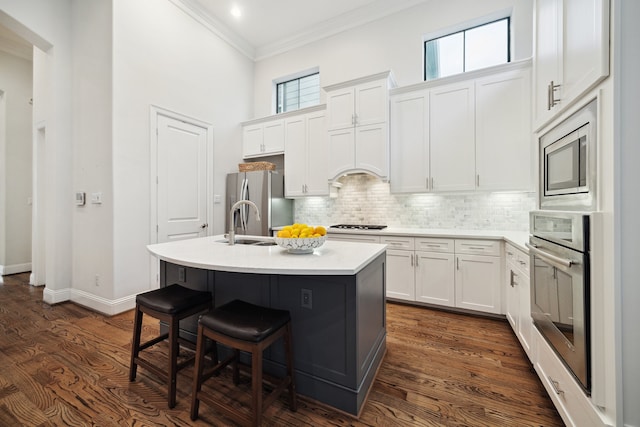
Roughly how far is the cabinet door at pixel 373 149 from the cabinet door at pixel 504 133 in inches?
41.0

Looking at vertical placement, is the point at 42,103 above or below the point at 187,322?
above

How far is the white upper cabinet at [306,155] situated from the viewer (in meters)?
4.11

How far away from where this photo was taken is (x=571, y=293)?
4.21ft

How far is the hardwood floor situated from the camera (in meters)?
1.55

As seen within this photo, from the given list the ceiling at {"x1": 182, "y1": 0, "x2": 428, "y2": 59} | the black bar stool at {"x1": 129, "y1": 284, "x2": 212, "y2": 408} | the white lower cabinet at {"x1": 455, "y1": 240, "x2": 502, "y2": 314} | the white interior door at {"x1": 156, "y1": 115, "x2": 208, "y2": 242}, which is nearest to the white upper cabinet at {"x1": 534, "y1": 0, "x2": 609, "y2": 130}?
the white lower cabinet at {"x1": 455, "y1": 240, "x2": 502, "y2": 314}

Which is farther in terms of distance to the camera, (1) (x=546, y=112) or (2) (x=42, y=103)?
(2) (x=42, y=103)

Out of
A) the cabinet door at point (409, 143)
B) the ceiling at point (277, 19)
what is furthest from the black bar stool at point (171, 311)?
the ceiling at point (277, 19)

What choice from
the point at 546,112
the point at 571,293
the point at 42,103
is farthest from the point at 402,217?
the point at 42,103

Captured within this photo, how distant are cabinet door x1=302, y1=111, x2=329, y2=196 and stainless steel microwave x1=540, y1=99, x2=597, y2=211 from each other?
2714 millimetres

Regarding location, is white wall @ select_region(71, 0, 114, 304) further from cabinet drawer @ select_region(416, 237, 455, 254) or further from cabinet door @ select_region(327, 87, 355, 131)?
cabinet drawer @ select_region(416, 237, 455, 254)

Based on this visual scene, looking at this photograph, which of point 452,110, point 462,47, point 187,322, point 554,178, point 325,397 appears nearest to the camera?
point 554,178

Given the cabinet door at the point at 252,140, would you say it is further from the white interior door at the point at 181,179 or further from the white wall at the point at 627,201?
the white wall at the point at 627,201

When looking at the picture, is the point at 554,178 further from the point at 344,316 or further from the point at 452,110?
the point at 452,110

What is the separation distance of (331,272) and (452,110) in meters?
2.89
